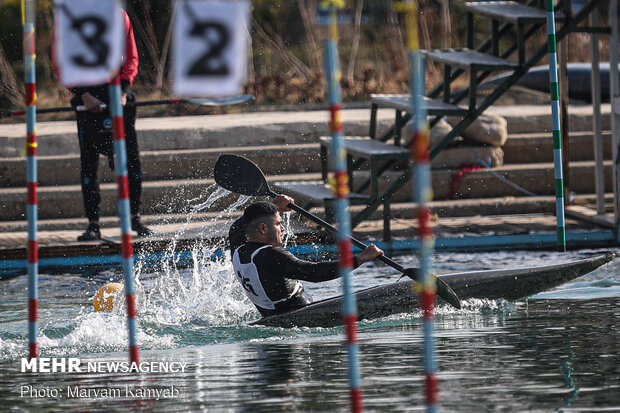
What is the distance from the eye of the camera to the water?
515cm

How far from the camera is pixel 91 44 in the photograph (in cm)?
519

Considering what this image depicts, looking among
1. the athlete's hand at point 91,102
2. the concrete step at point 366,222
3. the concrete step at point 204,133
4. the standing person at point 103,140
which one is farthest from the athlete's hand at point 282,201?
the concrete step at point 204,133

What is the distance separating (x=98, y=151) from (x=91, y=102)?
70cm

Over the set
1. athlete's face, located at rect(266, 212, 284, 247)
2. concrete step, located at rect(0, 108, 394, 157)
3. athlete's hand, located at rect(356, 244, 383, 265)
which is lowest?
athlete's hand, located at rect(356, 244, 383, 265)

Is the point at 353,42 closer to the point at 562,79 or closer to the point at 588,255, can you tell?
the point at 562,79

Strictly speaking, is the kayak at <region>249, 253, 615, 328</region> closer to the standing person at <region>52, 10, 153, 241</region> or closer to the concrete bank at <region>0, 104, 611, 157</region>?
the standing person at <region>52, 10, 153, 241</region>

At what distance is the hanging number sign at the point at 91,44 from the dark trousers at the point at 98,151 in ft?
14.3

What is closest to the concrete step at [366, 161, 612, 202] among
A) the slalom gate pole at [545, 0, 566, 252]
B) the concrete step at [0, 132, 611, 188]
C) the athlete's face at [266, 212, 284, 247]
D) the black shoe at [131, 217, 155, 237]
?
the concrete step at [0, 132, 611, 188]

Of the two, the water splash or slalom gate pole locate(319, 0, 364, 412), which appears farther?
the water splash

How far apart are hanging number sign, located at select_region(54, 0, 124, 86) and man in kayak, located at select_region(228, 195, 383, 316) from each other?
6.49 ft

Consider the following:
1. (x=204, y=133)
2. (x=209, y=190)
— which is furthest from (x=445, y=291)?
(x=204, y=133)

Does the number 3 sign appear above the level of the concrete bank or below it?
below

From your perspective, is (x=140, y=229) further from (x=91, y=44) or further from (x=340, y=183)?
(x=340, y=183)

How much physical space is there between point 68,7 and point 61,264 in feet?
15.4
